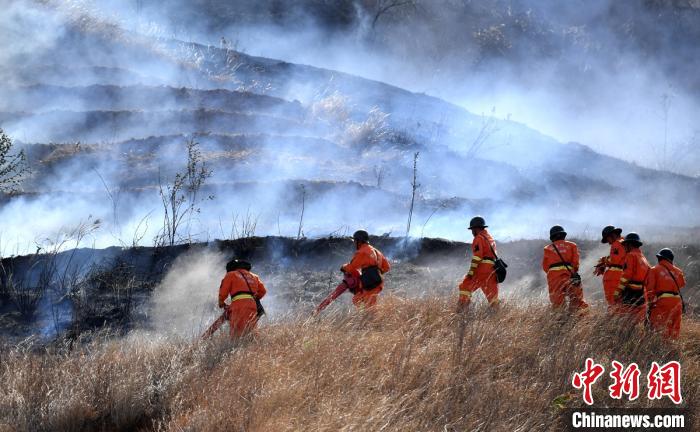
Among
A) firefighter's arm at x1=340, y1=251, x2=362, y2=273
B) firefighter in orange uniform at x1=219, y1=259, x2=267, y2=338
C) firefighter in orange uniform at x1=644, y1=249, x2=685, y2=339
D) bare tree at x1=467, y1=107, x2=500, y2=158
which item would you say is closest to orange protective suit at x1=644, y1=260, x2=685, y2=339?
firefighter in orange uniform at x1=644, y1=249, x2=685, y2=339

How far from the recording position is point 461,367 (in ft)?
23.2

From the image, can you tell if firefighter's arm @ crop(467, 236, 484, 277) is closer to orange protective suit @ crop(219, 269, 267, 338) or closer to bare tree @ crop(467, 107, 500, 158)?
orange protective suit @ crop(219, 269, 267, 338)

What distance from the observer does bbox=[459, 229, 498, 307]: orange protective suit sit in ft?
29.6

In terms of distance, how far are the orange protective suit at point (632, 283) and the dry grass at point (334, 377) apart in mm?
501

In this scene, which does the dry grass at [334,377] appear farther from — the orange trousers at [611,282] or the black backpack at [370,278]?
the orange trousers at [611,282]

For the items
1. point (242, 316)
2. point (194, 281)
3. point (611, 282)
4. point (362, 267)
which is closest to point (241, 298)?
point (242, 316)

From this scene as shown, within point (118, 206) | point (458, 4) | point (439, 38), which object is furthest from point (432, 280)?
point (458, 4)

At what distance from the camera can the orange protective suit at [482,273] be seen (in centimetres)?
903

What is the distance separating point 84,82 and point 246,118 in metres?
5.20

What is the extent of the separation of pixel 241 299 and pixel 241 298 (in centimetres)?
1

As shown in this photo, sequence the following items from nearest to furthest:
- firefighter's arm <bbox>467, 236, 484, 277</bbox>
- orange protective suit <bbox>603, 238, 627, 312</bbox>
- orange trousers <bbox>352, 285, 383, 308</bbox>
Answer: orange trousers <bbox>352, 285, 383, 308</bbox>, firefighter's arm <bbox>467, 236, 484, 277</bbox>, orange protective suit <bbox>603, 238, 627, 312</bbox>

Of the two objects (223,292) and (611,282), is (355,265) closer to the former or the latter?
(223,292)

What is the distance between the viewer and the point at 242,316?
775cm

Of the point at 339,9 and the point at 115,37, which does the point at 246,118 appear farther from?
the point at 339,9
